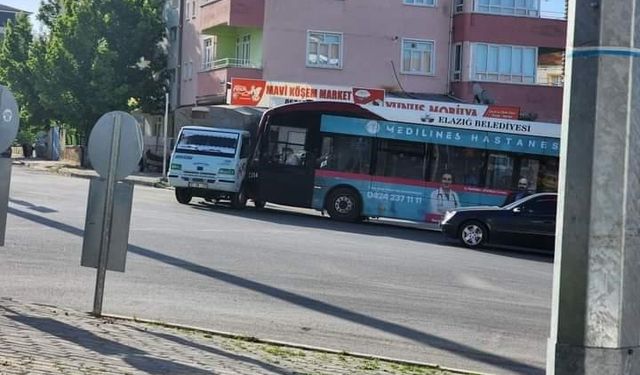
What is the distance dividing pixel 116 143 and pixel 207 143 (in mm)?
17897

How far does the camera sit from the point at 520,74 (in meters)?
42.5

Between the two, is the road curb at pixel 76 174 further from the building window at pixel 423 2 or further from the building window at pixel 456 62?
the building window at pixel 456 62

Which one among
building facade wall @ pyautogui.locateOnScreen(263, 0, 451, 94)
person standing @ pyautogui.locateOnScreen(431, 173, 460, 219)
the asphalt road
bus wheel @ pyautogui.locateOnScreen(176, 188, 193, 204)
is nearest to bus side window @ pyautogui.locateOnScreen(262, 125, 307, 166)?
bus wheel @ pyautogui.locateOnScreen(176, 188, 193, 204)

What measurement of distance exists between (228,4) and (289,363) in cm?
3490

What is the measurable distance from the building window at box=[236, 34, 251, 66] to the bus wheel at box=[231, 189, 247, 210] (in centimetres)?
1625

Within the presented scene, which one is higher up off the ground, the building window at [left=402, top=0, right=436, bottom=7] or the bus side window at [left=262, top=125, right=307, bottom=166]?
the building window at [left=402, top=0, right=436, bottom=7]

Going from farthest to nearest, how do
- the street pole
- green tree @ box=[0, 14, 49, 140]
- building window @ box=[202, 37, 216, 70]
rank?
green tree @ box=[0, 14, 49, 140], building window @ box=[202, 37, 216, 70], the street pole

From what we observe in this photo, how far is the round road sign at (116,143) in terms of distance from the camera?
32.7 feet

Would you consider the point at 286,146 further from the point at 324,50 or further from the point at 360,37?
the point at 360,37

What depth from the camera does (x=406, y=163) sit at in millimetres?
26812

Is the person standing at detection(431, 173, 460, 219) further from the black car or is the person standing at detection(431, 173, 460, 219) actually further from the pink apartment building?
the pink apartment building

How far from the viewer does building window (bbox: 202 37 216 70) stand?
46.6m

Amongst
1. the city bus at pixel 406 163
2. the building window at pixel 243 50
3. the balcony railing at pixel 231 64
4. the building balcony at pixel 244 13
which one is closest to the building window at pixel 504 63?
the building balcony at pixel 244 13

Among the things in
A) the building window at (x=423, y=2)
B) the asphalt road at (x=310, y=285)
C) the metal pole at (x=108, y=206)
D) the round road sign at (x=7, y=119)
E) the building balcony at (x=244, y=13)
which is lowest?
the asphalt road at (x=310, y=285)
